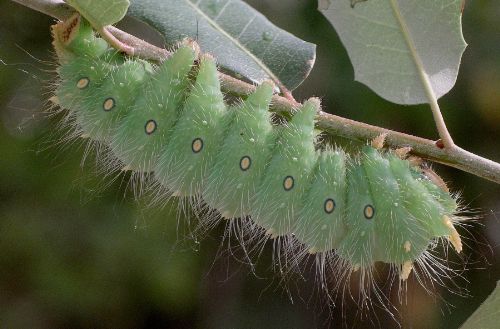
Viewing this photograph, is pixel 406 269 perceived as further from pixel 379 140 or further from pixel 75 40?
pixel 75 40

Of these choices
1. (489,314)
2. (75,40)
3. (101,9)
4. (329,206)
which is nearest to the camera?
(101,9)

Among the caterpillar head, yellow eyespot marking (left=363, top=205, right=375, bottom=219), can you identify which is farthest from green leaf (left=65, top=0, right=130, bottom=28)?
yellow eyespot marking (left=363, top=205, right=375, bottom=219)

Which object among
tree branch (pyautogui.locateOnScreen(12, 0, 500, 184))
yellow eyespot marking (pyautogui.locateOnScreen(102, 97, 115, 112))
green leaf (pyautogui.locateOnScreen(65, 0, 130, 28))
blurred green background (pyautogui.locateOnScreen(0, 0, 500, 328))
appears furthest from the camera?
blurred green background (pyautogui.locateOnScreen(0, 0, 500, 328))

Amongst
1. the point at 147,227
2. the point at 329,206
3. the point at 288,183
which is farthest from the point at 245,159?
the point at 147,227

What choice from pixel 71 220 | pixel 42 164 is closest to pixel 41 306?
pixel 71 220

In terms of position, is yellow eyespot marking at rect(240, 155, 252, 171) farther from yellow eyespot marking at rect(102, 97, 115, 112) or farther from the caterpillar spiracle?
yellow eyespot marking at rect(102, 97, 115, 112)

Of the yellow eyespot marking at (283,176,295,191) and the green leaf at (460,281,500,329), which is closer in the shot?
the green leaf at (460,281,500,329)
